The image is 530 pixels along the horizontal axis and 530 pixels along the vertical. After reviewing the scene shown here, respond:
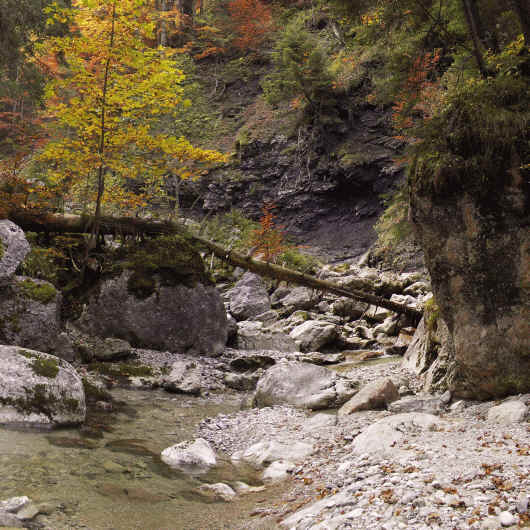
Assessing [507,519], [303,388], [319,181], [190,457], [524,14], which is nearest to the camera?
[507,519]

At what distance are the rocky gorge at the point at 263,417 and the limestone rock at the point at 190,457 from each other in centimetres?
2

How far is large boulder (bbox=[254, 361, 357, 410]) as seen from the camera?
8266mm

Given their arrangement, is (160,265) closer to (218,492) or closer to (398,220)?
(398,220)

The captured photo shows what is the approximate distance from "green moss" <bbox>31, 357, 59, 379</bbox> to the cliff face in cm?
2395

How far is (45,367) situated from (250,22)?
44.7 m

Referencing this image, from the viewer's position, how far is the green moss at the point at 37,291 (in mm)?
9320

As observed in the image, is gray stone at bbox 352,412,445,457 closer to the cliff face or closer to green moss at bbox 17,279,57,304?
green moss at bbox 17,279,57,304


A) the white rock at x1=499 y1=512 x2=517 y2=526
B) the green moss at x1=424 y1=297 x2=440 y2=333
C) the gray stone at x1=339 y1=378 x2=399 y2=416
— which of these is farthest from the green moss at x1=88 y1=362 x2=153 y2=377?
the white rock at x1=499 y1=512 x2=517 y2=526

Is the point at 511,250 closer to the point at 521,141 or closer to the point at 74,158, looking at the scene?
the point at 521,141

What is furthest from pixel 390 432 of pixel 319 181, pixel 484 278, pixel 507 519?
pixel 319 181

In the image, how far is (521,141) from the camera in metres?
6.09

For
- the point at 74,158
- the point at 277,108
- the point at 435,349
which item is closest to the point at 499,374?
the point at 435,349

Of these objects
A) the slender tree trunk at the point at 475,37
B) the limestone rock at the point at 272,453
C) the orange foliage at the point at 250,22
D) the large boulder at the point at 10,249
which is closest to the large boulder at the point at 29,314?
the large boulder at the point at 10,249

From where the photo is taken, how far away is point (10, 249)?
8938 mm
